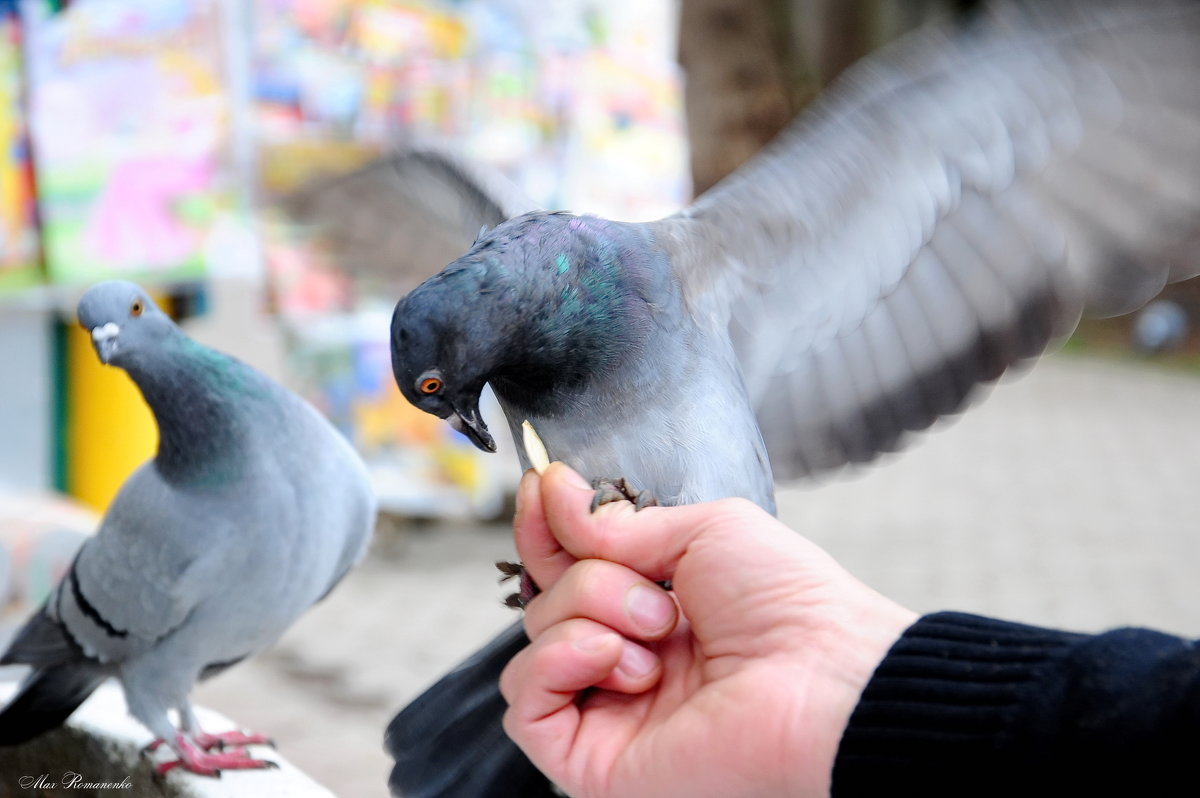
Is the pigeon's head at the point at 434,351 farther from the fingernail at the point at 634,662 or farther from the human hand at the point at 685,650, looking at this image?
the fingernail at the point at 634,662

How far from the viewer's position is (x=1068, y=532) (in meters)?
6.21

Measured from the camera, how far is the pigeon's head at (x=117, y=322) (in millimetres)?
1632

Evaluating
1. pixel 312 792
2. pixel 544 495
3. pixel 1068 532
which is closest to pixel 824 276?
pixel 544 495

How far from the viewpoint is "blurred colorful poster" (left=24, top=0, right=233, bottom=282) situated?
3459 millimetres

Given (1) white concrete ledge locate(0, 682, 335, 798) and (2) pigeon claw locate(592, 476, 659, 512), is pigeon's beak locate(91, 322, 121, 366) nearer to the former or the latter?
(1) white concrete ledge locate(0, 682, 335, 798)

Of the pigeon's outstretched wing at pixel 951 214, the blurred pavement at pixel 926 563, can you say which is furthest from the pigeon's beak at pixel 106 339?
the blurred pavement at pixel 926 563

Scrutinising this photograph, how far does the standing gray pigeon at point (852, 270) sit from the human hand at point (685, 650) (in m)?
0.14

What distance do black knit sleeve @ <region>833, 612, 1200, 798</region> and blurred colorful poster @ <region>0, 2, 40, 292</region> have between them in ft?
10.6

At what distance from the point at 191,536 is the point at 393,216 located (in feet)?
2.80

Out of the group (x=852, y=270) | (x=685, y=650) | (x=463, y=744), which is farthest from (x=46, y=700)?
(x=852, y=270)

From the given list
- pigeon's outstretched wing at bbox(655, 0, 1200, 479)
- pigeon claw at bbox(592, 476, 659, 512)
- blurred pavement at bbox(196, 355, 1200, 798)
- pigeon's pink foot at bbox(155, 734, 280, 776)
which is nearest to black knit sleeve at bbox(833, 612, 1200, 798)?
pigeon claw at bbox(592, 476, 659, 512)

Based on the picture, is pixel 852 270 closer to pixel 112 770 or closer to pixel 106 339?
pixel 106 339

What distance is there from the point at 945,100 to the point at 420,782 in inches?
47.0

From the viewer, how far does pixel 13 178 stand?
349 cm
